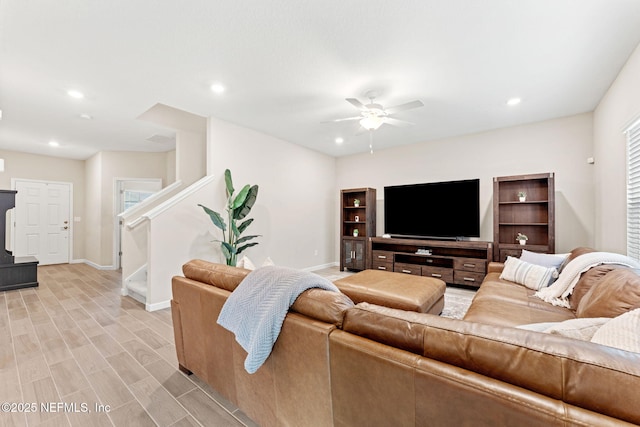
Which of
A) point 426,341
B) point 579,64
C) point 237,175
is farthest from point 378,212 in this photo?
point 426,341

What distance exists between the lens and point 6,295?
3.88 metres

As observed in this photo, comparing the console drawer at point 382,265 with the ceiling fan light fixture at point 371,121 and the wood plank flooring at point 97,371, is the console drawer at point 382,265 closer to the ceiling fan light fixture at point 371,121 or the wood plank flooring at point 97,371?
the ceiling fan light fixture at point 371,121

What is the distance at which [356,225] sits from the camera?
6066 millimetres

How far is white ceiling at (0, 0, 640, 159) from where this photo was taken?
1975 millimetres

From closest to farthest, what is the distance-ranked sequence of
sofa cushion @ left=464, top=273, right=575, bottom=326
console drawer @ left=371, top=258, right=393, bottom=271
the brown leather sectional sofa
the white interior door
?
the brown leather sectional sofa → sofa cushion @ left=464, top=273, right=575, bottom=326 → console drawer @ left=371, top=258, right=393, bottom=271 → the white interior door

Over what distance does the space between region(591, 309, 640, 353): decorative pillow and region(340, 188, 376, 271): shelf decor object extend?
14.2ft

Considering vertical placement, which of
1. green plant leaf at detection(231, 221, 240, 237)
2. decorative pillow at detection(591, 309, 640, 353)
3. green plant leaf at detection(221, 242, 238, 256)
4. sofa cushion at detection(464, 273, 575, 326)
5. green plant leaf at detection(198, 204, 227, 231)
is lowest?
sofa cushion at detection(464, 273, 575, 326)

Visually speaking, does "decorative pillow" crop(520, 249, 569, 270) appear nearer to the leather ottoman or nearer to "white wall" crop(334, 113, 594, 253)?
the leather ottoman

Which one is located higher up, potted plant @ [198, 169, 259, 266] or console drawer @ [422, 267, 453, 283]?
potted plant @ [198, 169, 259, 266]

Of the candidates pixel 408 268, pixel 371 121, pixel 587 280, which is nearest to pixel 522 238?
pixel 408 268

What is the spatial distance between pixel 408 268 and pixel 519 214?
193 centimetres

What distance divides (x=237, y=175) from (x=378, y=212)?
10.0ft

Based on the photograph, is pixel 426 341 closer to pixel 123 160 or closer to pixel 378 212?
pixel 378 212

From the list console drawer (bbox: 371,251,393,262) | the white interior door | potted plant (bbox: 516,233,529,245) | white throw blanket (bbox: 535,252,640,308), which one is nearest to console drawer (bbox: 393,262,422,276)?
console drawer (bbox: 371,251,393,262)
